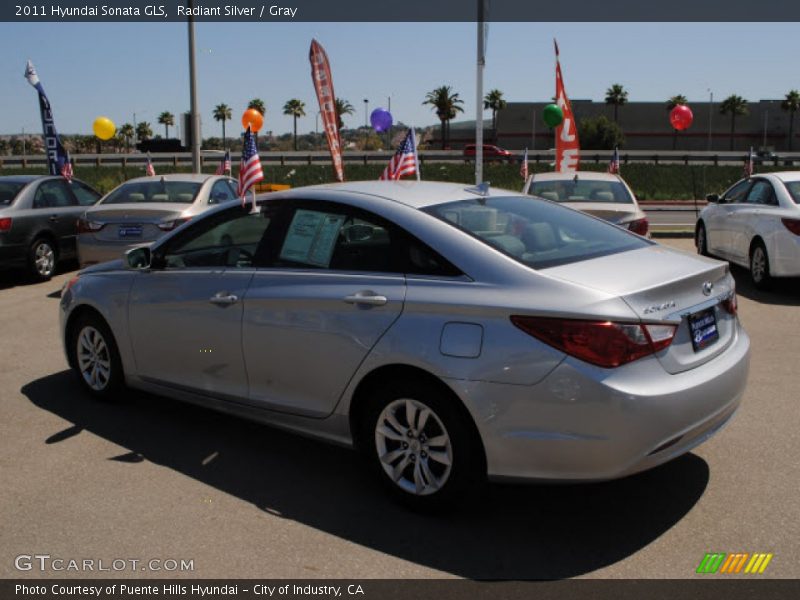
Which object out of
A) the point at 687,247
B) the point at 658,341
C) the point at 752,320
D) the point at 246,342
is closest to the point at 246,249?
the point at 246,342

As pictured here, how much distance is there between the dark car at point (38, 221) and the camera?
11078 millimetres

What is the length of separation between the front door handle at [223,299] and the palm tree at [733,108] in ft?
276

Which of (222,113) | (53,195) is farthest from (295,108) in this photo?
(53,195)

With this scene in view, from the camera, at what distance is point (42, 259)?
11570mm

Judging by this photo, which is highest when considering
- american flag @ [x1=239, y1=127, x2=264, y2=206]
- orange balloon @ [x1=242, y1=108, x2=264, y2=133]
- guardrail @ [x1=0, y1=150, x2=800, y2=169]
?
orange balloon @ [x1=242, y1=108, x2=264, y2=133]

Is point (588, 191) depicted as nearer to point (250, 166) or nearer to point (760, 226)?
point (760, 226)

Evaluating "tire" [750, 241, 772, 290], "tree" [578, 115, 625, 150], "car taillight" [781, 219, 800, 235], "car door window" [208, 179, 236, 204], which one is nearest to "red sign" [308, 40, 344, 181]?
"car door window" [208, 179, 236, 204]

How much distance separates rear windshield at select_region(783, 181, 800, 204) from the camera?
9.98 m

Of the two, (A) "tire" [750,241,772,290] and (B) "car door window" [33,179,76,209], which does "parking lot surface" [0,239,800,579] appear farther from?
(B) "car door window" [33,179,76,209]

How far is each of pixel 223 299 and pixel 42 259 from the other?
7.98 metres

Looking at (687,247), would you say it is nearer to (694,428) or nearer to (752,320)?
(752,320)

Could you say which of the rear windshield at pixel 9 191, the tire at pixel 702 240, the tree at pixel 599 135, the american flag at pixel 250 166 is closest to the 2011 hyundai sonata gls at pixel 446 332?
the american flag at pixel 250 166

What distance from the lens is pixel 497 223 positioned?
4336 millimetres

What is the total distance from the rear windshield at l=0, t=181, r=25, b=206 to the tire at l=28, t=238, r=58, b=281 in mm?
659
